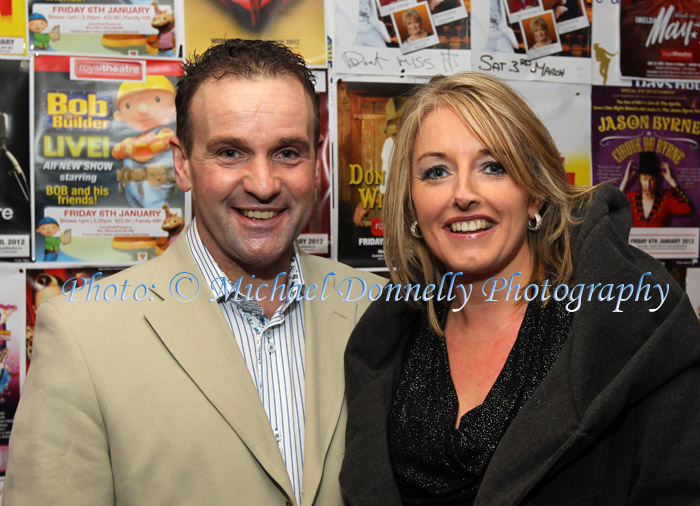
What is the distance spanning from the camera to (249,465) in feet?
3.94

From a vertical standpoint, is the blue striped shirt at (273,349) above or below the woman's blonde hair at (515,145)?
below

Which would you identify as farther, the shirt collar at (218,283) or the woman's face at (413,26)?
the woman's face at (413,26)

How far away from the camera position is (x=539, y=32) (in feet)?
6.56

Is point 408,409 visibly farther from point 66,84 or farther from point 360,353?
point 66,84

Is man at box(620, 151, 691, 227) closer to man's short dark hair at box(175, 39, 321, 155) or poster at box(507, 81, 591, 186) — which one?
poster at box(507, 81, 591, 186)

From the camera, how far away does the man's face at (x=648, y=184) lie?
2109 mm

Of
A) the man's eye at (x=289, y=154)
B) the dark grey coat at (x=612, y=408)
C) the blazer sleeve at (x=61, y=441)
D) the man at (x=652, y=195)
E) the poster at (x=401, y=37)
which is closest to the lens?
the dark grey coat at (x=612, y=408)

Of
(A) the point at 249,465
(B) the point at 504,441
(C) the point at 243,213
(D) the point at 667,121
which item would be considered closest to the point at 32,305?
(C) the point at 243,213

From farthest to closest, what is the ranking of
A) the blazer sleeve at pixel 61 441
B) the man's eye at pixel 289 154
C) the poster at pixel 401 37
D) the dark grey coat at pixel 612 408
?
the poster at pixel 401 37 < the man's eye at pixel 289 154 < the blazer sleeve at pixel 61 441 < the dark grey coat at pixel 612 408

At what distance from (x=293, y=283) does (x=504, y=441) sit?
0.59 meters

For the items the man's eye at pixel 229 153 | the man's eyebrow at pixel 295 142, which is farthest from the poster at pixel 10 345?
the man's eyebrow at pixel 295 142

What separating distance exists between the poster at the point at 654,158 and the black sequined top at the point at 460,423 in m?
1.05

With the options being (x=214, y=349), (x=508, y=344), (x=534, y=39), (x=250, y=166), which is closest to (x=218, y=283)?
(x=214, y=349)

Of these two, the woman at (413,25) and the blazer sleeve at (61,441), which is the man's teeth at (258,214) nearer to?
the blazer sleeve at (61,441)
